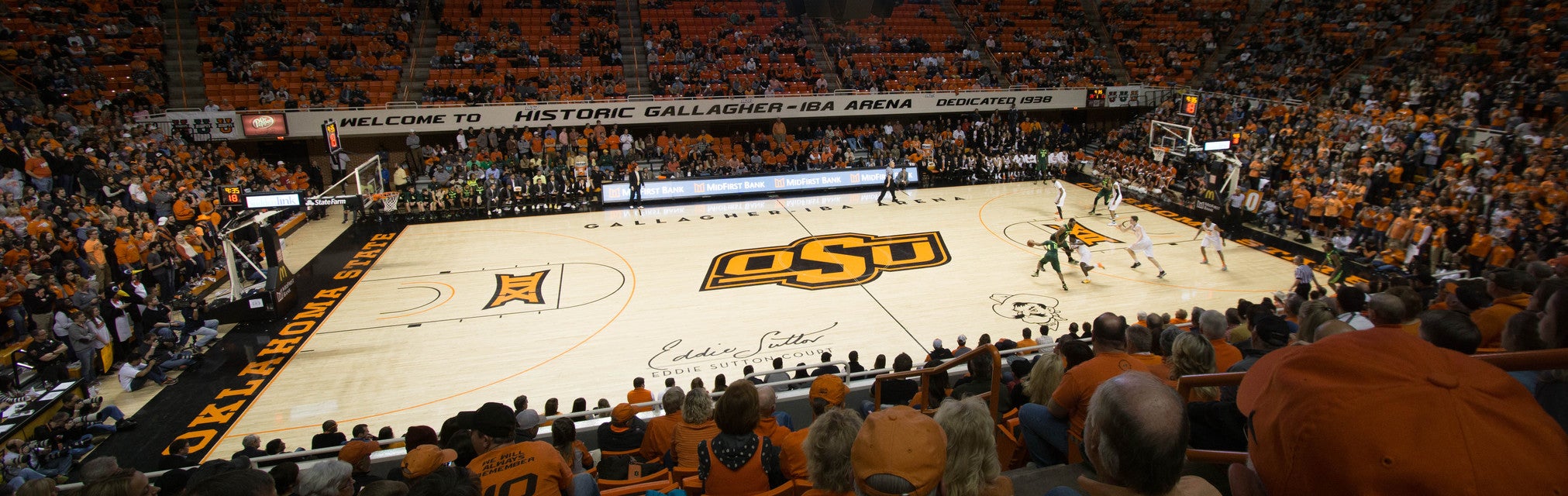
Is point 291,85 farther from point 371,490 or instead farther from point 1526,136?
point 1526,136

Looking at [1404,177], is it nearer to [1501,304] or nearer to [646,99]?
[1501,304]

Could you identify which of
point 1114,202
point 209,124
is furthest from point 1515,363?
point 209,124

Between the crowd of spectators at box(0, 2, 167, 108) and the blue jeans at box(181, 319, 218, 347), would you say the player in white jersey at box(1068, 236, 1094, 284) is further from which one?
the crowd of spectators at box(0, 2, 167, 108)

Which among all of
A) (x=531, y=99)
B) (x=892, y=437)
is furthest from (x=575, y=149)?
(x=892, y=437)

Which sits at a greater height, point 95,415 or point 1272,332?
point 1272,332

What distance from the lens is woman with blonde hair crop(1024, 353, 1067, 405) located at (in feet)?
15.5

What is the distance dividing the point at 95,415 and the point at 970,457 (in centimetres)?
1230

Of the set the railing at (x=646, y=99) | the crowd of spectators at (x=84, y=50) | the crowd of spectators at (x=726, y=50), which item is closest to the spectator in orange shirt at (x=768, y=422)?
the railing at (x=646, y=99)

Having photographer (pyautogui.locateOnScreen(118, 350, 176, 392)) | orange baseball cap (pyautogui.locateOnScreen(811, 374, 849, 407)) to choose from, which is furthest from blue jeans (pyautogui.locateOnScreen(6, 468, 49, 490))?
orange baseball cap (pyautogui.locateOnScreen(811, 374, 849, 407))

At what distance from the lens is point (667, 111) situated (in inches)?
1058

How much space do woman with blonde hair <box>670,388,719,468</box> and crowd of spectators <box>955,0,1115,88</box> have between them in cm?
2819

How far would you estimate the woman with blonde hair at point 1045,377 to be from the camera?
474 centimetres

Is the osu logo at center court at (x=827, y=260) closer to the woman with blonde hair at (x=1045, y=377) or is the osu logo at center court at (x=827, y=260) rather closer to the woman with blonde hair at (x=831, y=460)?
the woman with blonde hair at (x=1045, y=377)

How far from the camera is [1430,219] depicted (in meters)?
15.4
